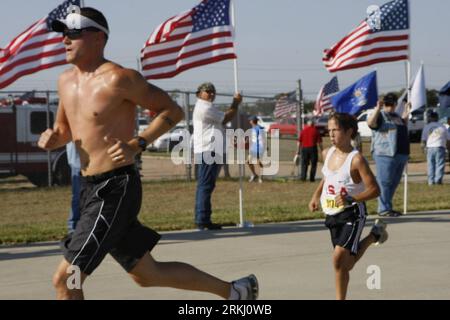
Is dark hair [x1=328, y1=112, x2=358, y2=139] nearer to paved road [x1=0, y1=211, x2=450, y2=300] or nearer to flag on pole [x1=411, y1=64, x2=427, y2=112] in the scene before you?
paved road [x1=0, y1=211, x2=450, y2=300]

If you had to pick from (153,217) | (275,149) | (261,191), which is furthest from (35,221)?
(275,149)

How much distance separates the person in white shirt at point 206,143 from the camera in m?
10.9

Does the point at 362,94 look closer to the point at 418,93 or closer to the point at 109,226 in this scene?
the point at 418,93

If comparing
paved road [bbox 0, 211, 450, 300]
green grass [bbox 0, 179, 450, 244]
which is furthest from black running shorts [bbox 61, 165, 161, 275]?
green grass [bbox 0, 179, 450, 244]

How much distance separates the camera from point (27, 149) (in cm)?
2294

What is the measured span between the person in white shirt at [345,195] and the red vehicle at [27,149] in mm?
16441

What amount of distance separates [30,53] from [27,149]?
1041 cm

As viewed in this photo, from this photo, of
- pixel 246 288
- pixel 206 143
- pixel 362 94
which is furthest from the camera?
pixel 362 94

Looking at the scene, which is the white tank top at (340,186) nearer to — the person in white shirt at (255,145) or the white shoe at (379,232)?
the white shoe at (379,232)

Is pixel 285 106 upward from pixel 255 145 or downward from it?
upward

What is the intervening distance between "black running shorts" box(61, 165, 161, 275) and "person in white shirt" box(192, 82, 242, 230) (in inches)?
222

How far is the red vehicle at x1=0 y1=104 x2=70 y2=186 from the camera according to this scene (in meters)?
22.3

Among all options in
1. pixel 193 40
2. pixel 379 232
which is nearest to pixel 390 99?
pixel 193 40

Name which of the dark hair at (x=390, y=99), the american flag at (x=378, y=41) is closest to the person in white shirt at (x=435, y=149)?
the american flag at (x=378, y=41)
